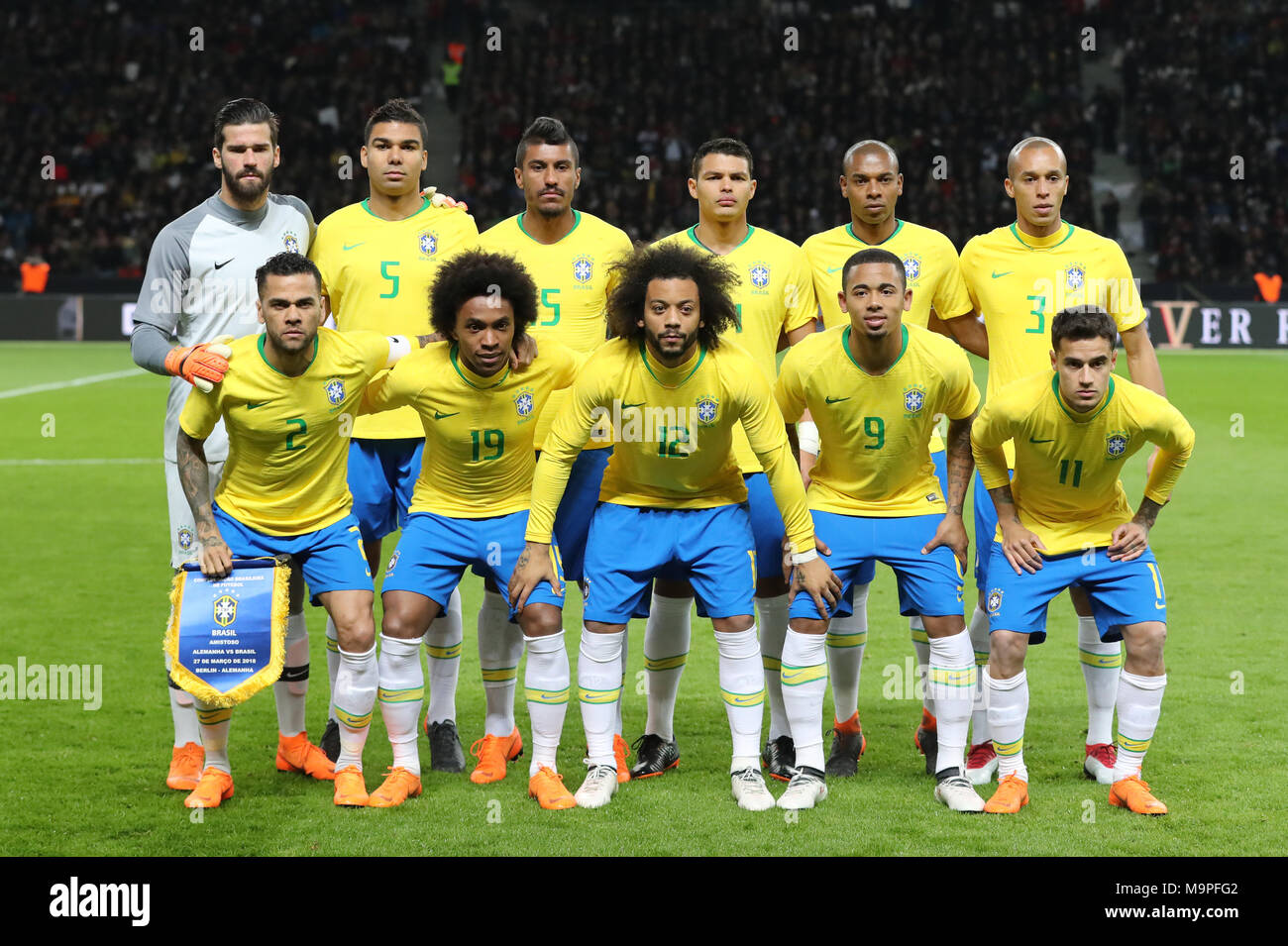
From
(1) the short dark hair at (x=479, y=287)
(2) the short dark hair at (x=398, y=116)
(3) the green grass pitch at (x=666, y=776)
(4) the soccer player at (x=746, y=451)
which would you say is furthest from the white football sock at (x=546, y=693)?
(2) the short dark hair at (x=398, y=116)

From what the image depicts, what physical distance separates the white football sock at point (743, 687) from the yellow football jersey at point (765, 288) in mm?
868

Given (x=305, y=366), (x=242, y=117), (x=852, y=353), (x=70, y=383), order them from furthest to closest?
1. (x=70, y=383)
2. (x=242, y=117)
3. (x=852, y=353)
4. (x=305, y=366)

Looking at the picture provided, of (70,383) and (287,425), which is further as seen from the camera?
(70,383)

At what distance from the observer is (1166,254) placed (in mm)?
27891

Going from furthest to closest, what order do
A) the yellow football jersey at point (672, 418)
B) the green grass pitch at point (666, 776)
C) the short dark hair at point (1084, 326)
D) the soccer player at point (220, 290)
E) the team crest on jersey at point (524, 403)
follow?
the soccer player at point (220, 290) < the team crest on jersey at point (524, 403) < the yellow football jersey at point (672, 418) < the short dark hair at point (1084, 326) < the green grass pitch at point (666, 776)

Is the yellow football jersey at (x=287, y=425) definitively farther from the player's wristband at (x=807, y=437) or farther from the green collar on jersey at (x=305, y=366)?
the player's wristband at (x=807, y=437)

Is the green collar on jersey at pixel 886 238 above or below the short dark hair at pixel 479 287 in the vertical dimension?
above

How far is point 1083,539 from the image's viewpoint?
528 centimetres

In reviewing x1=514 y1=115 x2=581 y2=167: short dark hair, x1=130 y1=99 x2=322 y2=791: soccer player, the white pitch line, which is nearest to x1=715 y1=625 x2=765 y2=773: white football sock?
x1=130 y1=99 x2=322 y2=791: soccer player

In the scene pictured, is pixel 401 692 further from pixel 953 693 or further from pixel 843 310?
pixel 843 310

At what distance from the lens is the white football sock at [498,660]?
5.73 metres

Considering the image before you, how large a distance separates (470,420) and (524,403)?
211 mm

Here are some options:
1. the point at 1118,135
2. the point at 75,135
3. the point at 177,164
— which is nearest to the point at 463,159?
the point at 177,164

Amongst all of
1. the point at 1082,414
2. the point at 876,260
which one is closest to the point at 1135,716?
the point at 1082,414
